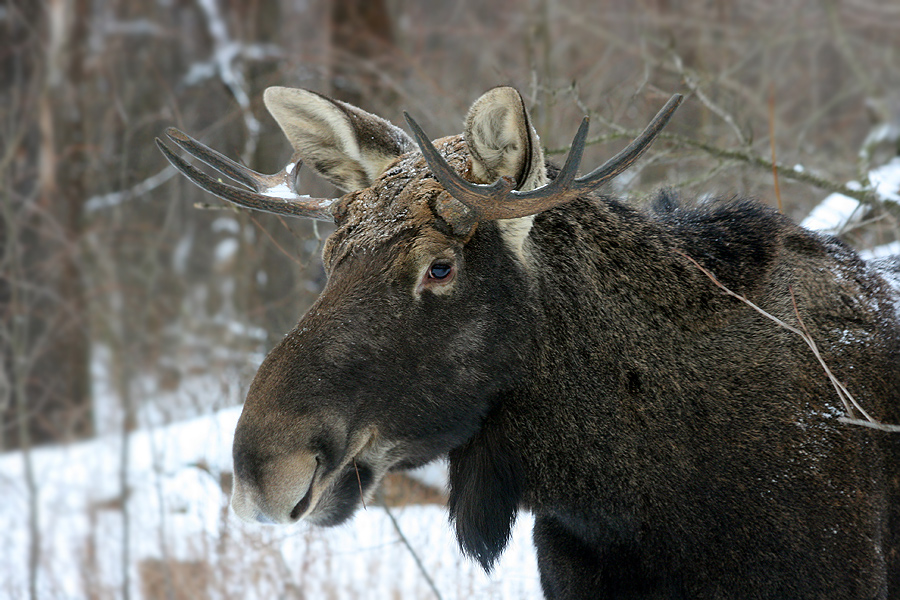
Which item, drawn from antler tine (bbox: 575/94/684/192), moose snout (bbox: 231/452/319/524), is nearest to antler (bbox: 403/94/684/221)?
antler tine (bbox: 575/94/684/192)

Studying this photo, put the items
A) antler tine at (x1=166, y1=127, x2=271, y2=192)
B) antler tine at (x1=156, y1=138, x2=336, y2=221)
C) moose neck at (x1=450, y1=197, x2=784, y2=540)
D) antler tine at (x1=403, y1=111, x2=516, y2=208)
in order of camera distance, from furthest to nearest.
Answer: antler tine at (x1=166, y1=127, x2=271, y2=192) → antler tine at (x1=156, y1=138, x2=336, y2=221) → moose neck at (x1=450, y1=197, x2=784, y2=540) → antler tine at (x1=403, y1=111, x2=516, y2=208)

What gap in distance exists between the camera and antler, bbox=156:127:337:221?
2.74 m

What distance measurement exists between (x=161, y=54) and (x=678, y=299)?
13.9 metres

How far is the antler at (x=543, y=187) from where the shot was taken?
7.18 feet

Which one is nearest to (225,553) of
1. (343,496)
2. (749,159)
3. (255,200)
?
(343,496)

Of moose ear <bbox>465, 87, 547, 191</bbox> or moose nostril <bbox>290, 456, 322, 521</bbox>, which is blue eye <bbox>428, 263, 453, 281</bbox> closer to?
moose ear <bbox>465, 87, 547, 191</bbox>

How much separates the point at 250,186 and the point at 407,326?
3.04ft

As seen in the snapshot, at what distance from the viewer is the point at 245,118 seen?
575cm

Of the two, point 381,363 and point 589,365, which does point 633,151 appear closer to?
point 589,365

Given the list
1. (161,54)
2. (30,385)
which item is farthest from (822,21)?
(30,385)

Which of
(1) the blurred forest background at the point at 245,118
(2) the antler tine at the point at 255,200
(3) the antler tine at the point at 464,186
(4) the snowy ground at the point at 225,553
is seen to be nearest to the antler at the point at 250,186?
(2) the antler tine at the point at 255,200

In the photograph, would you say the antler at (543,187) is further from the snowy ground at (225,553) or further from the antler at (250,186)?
the snowy ground at (225,553)

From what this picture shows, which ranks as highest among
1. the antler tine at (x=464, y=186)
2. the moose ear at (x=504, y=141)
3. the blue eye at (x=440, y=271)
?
the moose ear at (x=504, y=141)

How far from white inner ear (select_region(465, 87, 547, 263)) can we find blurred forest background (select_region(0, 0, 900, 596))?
2150mm
